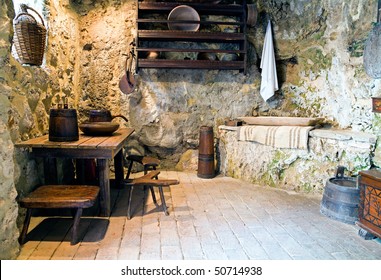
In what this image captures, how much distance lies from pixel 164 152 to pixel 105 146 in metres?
1.82

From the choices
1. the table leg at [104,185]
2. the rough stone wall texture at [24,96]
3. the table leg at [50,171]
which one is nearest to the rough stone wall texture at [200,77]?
the rough stone wall texture at [24,96]

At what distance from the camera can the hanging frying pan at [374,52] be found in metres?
2.67

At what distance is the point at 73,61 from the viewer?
3.59 metres

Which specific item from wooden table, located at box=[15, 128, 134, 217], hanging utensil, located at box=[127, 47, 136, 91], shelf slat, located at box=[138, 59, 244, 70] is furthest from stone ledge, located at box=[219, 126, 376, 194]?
wooden table, located at box=[15, 128, 134, 217]

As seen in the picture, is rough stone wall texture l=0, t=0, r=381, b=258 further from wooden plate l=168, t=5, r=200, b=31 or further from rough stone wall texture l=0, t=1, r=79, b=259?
wooden plate l=168, t=5, r=200, b=31

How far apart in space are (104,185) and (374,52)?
2691 millimetres

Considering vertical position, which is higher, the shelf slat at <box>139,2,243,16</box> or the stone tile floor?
the shelf slat at <box>139,2,243,16</box>

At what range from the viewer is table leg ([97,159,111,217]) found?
2.44 metres

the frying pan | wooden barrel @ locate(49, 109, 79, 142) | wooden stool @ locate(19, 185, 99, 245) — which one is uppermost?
the frying pan

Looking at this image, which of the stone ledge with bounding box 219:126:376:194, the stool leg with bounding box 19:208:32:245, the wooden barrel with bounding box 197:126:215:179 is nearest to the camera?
the stool leg with bounding box 19:208:32:245

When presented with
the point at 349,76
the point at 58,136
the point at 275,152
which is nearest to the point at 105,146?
the point at 58,136

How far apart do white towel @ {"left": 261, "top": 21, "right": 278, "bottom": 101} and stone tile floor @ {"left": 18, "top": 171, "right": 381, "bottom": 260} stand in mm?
1454

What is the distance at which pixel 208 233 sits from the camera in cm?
219

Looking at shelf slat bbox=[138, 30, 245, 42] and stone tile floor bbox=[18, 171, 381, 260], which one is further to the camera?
shelf slat bbox=[138, 30, 245, 42]
